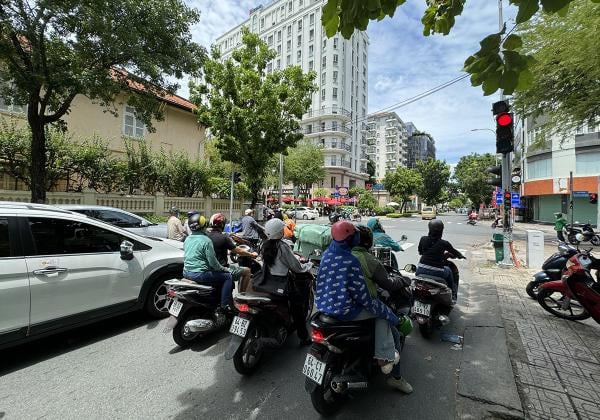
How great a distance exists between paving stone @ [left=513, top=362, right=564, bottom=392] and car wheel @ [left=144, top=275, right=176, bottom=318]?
4455mm

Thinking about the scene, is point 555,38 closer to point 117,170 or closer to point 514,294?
point 514,294

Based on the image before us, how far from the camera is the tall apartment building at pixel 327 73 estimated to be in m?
51.6

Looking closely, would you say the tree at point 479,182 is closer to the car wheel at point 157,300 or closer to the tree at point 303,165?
the tree at point 303,165

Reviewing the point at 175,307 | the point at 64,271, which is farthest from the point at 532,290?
the point at 64,271

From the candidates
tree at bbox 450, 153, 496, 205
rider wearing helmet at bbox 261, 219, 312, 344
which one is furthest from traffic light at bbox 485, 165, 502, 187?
tree at bbox 450, 153, 496, 205

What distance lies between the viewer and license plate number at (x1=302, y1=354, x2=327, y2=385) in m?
2.55

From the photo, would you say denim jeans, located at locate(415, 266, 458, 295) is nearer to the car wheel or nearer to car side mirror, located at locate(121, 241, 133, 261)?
the car wheel

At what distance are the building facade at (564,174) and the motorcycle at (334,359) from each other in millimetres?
26705

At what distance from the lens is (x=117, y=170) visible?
14625mm

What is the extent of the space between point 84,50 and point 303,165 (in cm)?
3248

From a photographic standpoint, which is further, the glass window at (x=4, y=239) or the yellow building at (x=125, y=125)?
the yellow building at (x=125, y=125)

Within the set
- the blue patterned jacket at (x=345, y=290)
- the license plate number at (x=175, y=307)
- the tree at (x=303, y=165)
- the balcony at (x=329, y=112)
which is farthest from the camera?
the balcony at (x=329, y=112)

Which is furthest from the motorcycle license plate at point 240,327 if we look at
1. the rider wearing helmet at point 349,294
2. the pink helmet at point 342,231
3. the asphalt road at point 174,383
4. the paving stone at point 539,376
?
the paving stone at point 539,376

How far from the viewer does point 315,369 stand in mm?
2582
